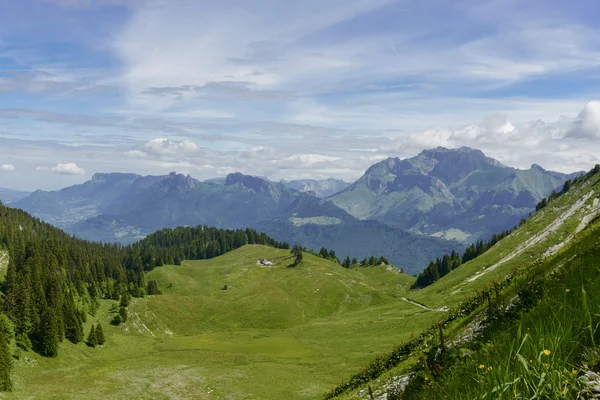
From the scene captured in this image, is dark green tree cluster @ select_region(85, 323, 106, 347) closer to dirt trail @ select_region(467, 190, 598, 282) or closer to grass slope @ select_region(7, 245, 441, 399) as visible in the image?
grass slope @ select_region(7, 245, 441, 399)

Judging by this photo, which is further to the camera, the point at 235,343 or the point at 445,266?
the point at 445,266

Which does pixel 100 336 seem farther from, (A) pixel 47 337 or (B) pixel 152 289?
(B) pixel 152 289

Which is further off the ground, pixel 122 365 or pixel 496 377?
pixel 496 377

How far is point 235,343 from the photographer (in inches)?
4365

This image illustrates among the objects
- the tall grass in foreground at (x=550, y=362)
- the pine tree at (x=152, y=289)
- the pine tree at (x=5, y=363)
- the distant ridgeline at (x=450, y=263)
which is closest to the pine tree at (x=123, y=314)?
the pine tree at (x=152, y=289)

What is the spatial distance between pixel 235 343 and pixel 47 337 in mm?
47311

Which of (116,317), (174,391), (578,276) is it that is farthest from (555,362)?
(116,317)

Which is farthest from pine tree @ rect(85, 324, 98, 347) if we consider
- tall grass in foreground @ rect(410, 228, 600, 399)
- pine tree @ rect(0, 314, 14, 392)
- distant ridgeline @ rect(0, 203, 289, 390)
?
tall grass in foreground @ rect(410, 228, 600, 399)

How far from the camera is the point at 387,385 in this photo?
739 inches

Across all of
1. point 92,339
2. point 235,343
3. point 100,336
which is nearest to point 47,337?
point 92,339

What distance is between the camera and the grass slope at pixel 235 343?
6700 cm

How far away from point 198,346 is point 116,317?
34.1m

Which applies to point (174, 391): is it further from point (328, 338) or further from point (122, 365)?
point (328, 338)

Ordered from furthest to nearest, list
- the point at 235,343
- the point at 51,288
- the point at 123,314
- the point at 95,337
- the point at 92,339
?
1. the point at 123,314
2. the point at 235,343
3. the point at 51,288
4. the point at 95,337
5. the point at 92,339
